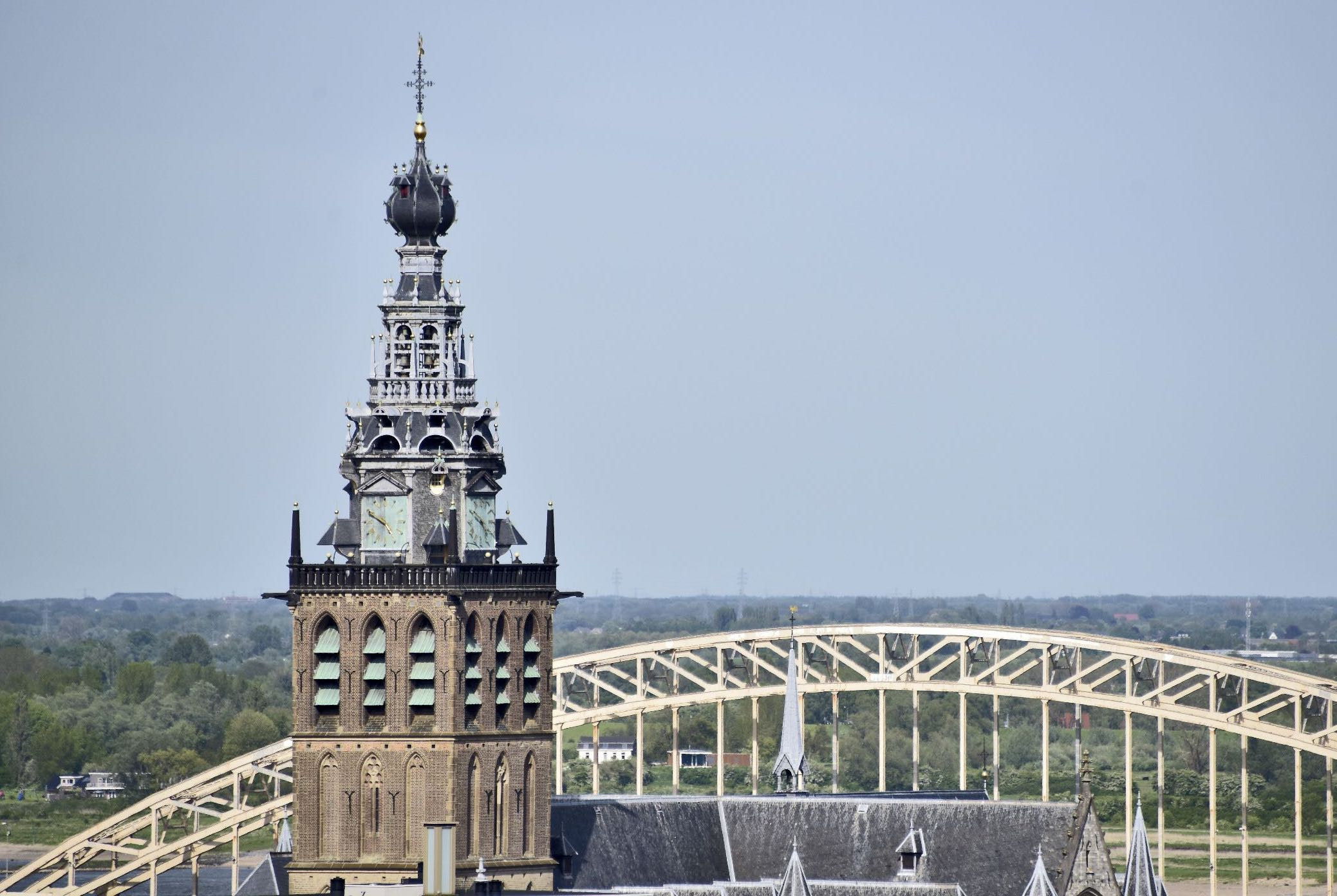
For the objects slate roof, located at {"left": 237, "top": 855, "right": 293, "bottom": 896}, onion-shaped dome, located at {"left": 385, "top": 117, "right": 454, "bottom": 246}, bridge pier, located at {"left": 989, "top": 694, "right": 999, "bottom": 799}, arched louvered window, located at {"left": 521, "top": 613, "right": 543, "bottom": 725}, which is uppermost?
onion-shaped dome, located at {"left": 385, "top": 117, "right": 454, "bottom": 246}

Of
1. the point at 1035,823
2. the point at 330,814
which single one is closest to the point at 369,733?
the point at 330,814

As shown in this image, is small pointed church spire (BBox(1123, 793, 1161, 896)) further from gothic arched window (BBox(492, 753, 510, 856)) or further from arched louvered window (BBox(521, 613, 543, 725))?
gothic arched window (BBox(492, 753, 510, 856))

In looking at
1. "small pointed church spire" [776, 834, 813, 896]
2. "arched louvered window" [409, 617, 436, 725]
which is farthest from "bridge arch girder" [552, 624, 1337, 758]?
"small pointed church spire" [776, 834, 813, 896]

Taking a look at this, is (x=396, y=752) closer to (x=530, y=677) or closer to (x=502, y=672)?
(x=502, y=672)

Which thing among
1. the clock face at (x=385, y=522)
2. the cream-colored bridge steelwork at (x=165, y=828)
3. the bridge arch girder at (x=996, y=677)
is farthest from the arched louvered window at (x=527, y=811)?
the bridge arch girder at (x=996, y=677)

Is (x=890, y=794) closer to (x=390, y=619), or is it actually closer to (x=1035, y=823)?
(x=1035, y=823)

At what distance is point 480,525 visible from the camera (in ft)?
383

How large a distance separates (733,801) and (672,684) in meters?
42.9

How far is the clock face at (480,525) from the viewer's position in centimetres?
11631

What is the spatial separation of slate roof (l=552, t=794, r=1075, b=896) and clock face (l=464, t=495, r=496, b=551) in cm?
1019

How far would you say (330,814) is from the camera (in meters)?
115

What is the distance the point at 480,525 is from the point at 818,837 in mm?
17425

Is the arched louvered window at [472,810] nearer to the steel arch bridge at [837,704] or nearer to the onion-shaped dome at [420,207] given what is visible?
the onion-shaped dome at [420,207]

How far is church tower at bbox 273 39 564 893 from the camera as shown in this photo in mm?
114125
